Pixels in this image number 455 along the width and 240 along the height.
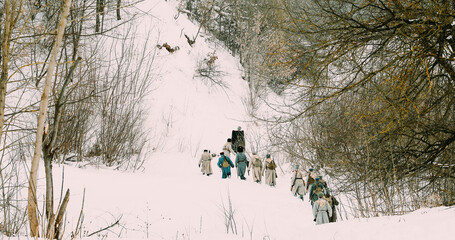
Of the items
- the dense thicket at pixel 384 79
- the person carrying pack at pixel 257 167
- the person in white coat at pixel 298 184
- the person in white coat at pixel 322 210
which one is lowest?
the person in white coat at pixel 322 210

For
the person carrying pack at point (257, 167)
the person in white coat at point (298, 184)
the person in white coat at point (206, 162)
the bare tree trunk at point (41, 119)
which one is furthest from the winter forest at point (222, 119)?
the person in white coat at point (206, 162)

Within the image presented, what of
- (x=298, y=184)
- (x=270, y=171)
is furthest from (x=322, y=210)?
(x=270, y=171)

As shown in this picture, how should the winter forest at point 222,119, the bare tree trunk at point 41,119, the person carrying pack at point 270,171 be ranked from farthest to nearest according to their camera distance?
the person carrying pack at point 270,171 < the winter forest at point 222,119 < the bare tree trunk at point 41,119

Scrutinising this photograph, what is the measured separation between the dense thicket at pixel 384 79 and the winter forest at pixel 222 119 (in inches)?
2.2

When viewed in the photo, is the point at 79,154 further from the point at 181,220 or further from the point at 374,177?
the point at 374,177

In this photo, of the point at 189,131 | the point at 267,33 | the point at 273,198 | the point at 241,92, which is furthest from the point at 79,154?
the point at 267,33

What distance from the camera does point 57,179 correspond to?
324 inches

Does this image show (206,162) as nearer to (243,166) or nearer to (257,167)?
(243,166)

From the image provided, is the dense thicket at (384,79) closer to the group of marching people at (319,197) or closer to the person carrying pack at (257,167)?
the group of marching people at (319,197)

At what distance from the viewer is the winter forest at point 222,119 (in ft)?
13.7

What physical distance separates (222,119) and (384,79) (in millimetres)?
17928

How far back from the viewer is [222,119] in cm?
2298

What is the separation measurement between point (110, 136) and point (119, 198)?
497 cm

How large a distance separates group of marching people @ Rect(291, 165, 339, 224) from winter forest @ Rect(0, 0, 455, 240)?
37cm
